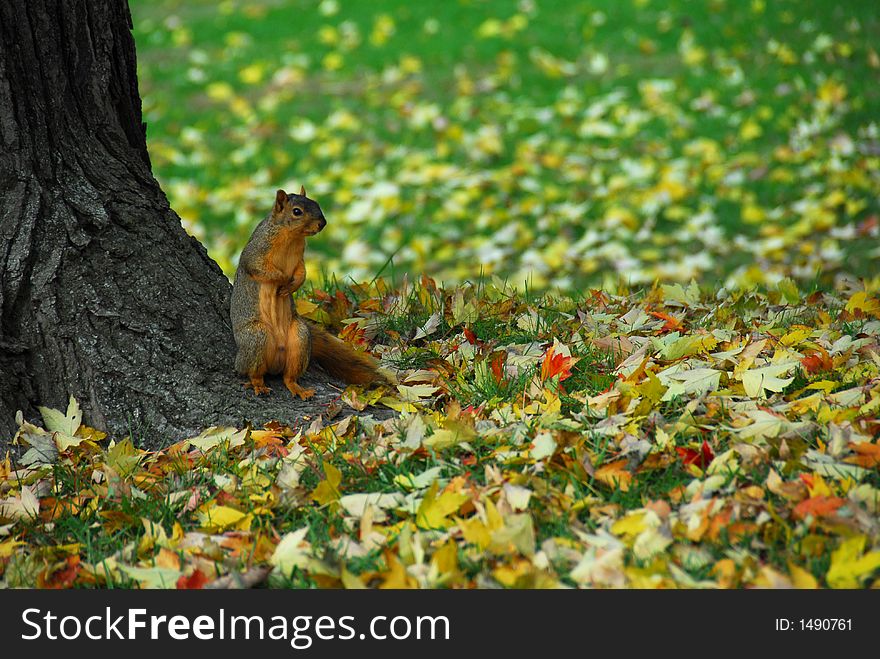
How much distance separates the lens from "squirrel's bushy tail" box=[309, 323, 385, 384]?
3625 mm

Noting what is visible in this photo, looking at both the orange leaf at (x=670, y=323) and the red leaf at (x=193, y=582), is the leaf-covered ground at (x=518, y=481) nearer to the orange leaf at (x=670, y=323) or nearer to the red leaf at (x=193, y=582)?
the red leaf at (x=193, y=582)

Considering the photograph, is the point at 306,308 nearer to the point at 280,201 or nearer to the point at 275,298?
the point at 275,298

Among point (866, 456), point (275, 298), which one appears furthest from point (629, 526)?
point (275, 298)

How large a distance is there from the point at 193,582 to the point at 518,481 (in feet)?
2.80

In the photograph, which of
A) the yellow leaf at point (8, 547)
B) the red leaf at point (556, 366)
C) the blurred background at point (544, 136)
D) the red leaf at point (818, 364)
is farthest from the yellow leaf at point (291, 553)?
the blurred background at point (544, 136)

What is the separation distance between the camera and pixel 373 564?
2424 mm

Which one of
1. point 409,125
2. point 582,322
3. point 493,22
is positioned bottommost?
point 582,322

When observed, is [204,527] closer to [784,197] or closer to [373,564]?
[373,564]

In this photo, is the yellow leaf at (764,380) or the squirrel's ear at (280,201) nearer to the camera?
the yellow leaf at (764,380)

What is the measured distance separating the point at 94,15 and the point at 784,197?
4967 mm

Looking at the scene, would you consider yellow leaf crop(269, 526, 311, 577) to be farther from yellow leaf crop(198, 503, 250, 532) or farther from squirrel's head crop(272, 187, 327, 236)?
squirrel's head crop(272, 187, 327, 236)

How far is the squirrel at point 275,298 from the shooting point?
3.34 meters

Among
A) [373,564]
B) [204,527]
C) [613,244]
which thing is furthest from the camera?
[613,244]

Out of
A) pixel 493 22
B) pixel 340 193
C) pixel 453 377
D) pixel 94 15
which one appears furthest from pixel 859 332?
pixel 493 22
